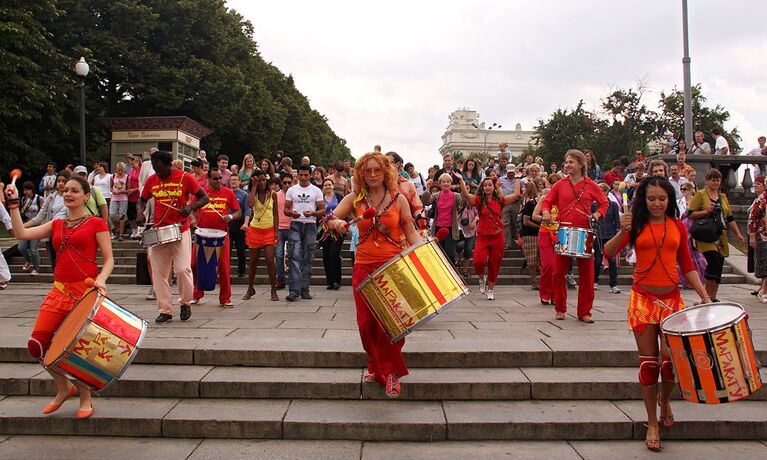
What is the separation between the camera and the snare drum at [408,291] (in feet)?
14.5

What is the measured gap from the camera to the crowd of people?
14.8ft

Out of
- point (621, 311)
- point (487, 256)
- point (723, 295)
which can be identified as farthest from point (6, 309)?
point (723, 295)

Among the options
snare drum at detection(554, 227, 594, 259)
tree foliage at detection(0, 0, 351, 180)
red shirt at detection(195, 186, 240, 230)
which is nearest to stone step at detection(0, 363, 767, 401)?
snare drum at detection(554, 227, 594, 259)

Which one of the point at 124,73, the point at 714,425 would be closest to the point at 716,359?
the point at 714,425

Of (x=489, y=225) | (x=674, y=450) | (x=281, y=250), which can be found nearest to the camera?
(x=674, y=450)

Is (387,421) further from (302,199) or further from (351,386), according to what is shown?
(302,199)

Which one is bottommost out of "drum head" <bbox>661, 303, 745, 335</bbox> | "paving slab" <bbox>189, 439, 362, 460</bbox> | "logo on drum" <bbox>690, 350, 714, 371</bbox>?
"paving slab" <bbox>189, 439, 362, 460</bbox>

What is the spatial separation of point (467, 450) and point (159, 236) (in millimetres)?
4398

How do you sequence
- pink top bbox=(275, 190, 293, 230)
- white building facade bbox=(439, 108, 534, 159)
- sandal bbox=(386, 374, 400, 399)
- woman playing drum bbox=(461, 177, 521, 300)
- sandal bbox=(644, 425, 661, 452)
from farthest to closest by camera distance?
white building facade bbox=(439, 108, 534, 159)
pink top bbox=(275, 190, 293, 230)
woman playing drum bbox=(461, 177, 521, 300)
sandal bbox=(386, 374, 400, 399)
sandal bbox=(644, 425, 661, 452)

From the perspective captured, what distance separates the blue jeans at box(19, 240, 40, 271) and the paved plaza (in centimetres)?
638

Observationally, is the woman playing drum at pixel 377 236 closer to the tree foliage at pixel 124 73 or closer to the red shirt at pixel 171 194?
the red shirt at pixel 171 194

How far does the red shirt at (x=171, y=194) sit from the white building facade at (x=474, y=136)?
98.6 meters

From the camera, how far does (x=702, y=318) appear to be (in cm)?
400

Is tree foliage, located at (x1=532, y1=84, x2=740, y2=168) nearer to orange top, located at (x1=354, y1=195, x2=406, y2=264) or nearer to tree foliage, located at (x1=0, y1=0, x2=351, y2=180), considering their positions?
tree foliage, located at (x1=0, y1=0, x2=351, y2=180)
